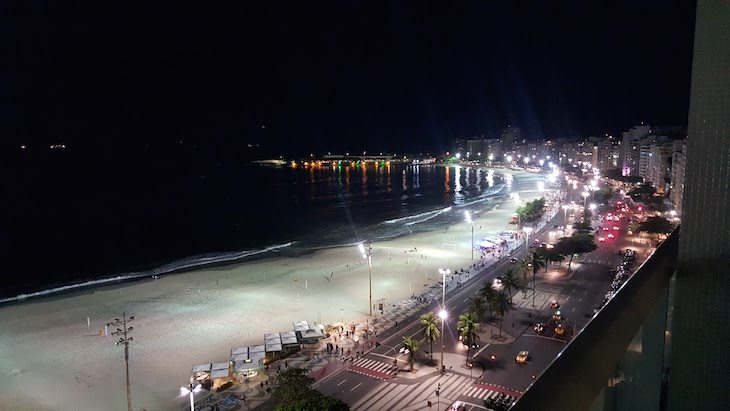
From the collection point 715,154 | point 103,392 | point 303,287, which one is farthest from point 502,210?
point 715,154

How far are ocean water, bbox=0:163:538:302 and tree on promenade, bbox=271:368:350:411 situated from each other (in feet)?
122

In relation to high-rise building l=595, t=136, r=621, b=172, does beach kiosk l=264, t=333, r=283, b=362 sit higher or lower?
lower

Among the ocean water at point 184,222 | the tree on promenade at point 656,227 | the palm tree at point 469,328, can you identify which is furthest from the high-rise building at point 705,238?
the tree on promenade at point 656,227

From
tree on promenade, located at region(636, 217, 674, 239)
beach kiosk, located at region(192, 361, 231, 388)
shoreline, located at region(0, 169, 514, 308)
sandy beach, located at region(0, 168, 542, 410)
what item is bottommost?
shoreline, located at region(0, 169, 514, 308)

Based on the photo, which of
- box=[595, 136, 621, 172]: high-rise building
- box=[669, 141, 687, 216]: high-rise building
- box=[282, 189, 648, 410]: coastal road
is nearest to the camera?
box=[282, 189, 648, 410]: coastal road

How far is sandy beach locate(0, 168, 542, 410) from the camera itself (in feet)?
87.5

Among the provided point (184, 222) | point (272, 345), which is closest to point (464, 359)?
point (272, 345)

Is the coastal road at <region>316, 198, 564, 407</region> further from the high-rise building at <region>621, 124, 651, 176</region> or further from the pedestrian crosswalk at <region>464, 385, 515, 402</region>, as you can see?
the high-rise building at <region>621, 124, 651, 176</region>

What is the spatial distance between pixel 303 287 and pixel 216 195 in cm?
9078

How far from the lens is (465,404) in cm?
2250

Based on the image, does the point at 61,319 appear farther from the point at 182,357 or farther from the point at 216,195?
the point at 216,195

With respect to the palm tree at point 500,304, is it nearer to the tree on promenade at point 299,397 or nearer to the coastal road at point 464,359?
the coastal road at point 464,359

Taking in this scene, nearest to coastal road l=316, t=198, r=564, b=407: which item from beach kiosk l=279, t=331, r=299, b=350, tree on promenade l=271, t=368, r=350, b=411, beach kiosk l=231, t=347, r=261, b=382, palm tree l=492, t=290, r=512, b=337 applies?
palm tree l=492, t=290, r=512, b=337

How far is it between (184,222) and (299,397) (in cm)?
7239
